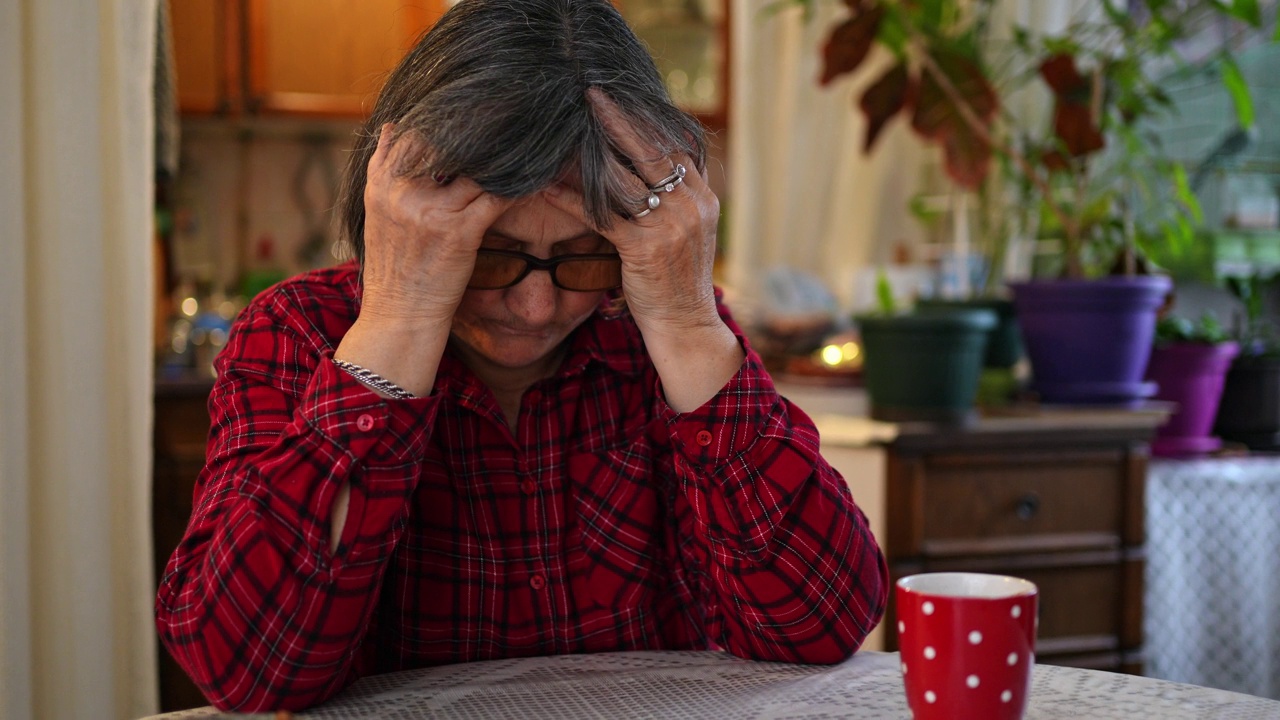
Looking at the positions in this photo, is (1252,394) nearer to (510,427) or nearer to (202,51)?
(510,427)

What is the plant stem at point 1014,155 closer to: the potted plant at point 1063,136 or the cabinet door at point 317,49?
the potted plant at point 1063,136

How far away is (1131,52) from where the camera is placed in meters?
2.25

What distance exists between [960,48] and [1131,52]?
33 cm

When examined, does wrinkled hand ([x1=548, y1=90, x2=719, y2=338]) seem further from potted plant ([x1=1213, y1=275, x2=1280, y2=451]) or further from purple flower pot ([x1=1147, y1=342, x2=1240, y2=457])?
potted plant ([x1=1213, y1=275, x2=1280, y2=451])

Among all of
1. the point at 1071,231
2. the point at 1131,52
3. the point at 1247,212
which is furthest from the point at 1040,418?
the point at 1247,212

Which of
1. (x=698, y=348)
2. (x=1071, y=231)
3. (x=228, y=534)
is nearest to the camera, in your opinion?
(x=228, y=534)

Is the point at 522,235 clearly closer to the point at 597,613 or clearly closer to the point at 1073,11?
the point at 597,613

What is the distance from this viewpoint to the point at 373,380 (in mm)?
869

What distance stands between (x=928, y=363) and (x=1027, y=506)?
312 millimetres

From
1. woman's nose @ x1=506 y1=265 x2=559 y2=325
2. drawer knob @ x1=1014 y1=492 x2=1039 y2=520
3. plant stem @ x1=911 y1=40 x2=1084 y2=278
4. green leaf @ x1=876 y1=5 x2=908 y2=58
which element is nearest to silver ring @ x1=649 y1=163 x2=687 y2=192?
woman's nose @ x1=506 y1=265 x2=559 y2=325

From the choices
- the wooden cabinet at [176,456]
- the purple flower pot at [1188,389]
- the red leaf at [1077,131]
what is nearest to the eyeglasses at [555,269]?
the red leaf at [1077,131]

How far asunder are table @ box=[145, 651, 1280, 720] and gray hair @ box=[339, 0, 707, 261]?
35 centimetres

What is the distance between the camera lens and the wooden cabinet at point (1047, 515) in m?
1.92

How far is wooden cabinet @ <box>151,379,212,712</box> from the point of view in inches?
98.1
